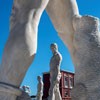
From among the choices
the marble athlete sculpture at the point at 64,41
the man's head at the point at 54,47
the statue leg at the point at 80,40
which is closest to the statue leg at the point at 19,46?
the marble athlete sculpture at the point at 64,41

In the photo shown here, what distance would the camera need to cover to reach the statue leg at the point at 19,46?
54.7 inches

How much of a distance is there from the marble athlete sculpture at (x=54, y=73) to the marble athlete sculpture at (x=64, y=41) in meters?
2.80

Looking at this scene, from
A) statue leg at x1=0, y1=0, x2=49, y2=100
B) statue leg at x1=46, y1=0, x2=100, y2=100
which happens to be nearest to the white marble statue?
statue leg at x1=46, y1=0, x2=100, y2=100

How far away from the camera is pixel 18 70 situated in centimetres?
142

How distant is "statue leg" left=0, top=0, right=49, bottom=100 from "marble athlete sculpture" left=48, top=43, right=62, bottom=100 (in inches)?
128

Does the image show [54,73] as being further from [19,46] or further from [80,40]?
[19,46]

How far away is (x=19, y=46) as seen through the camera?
1.46 meters

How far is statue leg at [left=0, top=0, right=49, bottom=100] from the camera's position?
139 cm

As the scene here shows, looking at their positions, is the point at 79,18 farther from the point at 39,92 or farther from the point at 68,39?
the point at 39,92

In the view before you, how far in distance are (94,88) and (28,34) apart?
0.50 m

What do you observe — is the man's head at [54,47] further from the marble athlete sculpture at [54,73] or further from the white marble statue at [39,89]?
the white marble statue at [39,89]

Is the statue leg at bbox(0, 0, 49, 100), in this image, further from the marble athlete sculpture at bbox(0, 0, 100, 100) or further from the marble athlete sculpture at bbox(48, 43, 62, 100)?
the marble athlete sculpture at bbox(48, 43, 62, 100)

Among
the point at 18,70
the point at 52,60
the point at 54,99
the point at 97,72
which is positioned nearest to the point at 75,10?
the point at 97,72

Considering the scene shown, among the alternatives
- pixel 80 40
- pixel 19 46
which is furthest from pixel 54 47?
pixel 19 46
